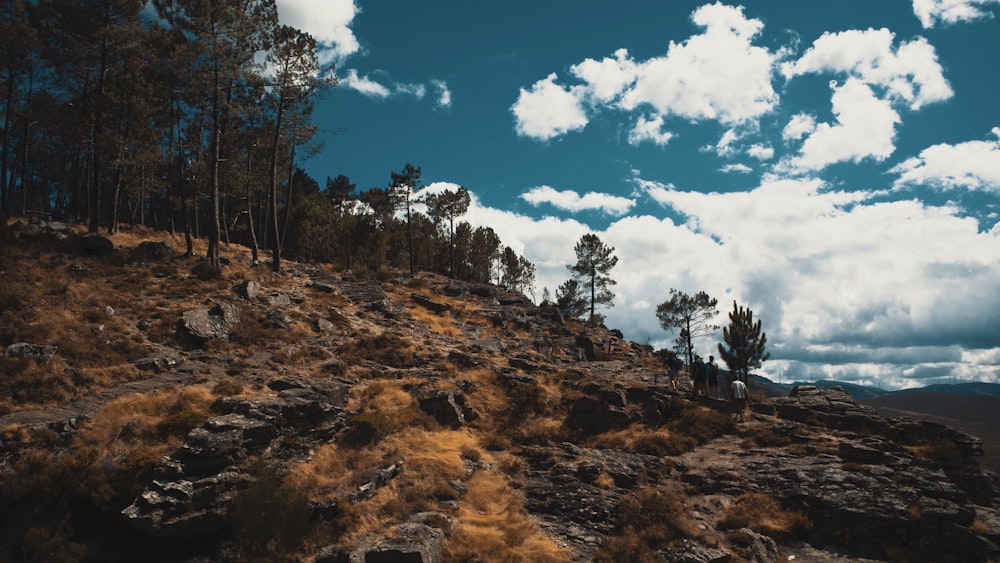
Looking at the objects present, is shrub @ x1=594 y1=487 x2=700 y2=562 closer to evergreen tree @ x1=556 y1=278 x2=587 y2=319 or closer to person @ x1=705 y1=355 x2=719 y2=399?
person @ x1=705 y1=355 x2=719 y2=399

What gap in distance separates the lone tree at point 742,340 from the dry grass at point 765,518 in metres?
28.9

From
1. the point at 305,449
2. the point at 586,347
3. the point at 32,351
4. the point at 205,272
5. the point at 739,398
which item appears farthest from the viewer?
the point at 586,347

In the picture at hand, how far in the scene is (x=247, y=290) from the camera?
90.4 ft

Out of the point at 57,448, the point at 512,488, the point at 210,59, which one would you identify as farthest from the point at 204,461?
the point at 210,59

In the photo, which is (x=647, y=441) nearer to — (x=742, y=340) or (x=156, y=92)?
(x=742, y=340)

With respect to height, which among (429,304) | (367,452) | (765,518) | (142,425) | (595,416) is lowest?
(765,518)

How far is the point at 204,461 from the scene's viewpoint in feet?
46.1

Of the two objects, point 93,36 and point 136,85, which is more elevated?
point 93,36

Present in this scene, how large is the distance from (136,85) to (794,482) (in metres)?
44.6

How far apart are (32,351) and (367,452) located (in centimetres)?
1195

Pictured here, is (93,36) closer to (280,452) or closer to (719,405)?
(280,452)

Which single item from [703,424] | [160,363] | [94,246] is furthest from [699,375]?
[94,246]

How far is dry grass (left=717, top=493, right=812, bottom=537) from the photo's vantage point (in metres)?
16.0

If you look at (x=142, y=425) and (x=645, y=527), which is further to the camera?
(x=645, y=527)
